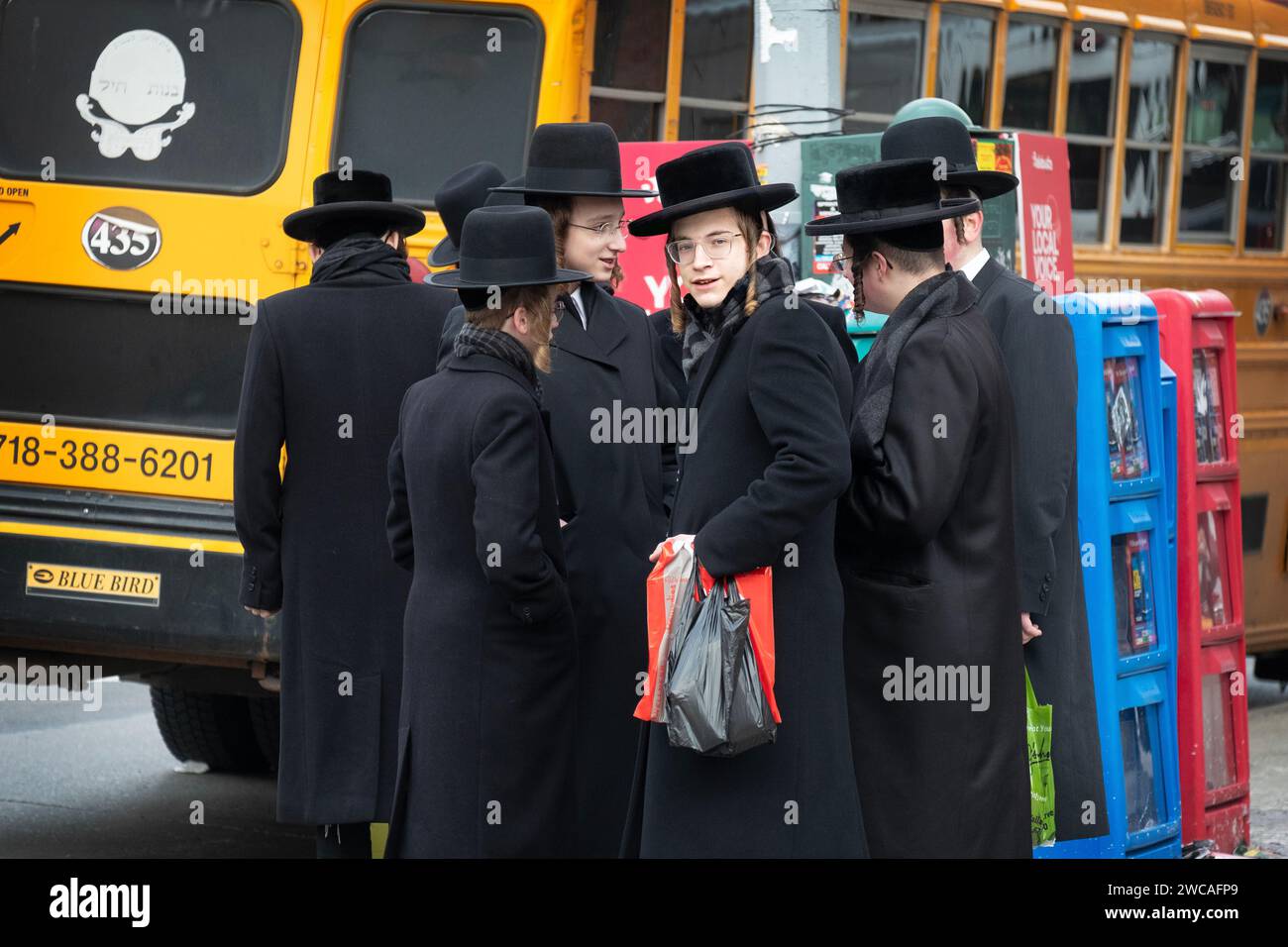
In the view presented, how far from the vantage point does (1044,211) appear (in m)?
7.11

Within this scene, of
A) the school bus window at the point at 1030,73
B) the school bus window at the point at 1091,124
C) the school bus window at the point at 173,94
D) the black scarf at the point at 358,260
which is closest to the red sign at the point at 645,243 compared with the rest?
the black scarf at the point at 358,260

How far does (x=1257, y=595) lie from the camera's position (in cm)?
968

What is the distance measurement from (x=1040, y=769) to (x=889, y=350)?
62.5 inches

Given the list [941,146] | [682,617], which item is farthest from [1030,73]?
[682,617]

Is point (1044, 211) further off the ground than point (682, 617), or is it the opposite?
point (1044, 211)

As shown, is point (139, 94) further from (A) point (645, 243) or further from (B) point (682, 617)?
(B) point (682, 617)

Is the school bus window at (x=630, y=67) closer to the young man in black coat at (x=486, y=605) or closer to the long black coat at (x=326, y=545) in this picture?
the long black coat at (x=326, y=545)

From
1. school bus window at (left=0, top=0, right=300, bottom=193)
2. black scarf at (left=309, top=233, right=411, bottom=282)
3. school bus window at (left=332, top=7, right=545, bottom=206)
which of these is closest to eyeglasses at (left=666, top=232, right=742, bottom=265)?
black scarf at (left=309, top=233, right=411, bottom=282)

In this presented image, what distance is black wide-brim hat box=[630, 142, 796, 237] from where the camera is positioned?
4.39 metres

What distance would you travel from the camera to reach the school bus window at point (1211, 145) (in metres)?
9.59

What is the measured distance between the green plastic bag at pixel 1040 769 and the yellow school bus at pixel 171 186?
252 cm

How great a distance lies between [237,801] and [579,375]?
11.5 ft
